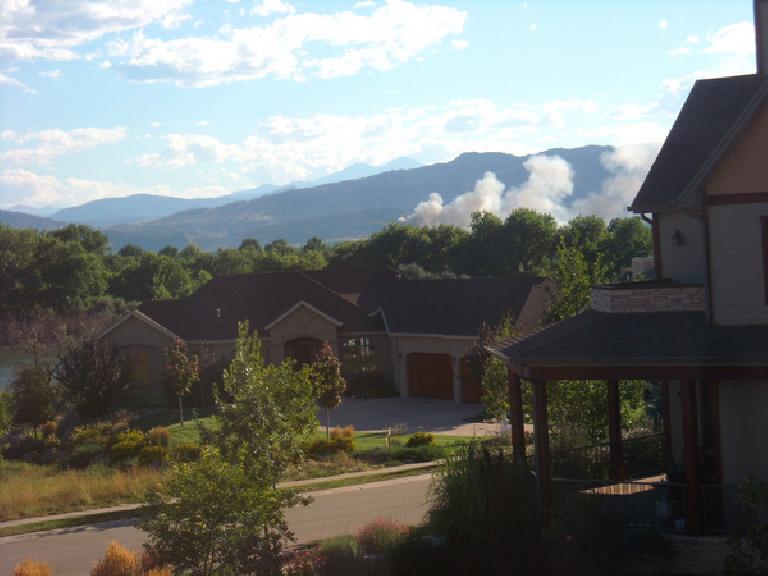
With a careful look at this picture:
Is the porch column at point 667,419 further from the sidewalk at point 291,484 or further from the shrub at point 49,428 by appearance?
the shrub at point 49,428

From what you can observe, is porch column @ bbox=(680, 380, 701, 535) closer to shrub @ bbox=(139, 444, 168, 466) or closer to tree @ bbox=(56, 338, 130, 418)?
shrub @ bbox=(139, 444, 168, 466)

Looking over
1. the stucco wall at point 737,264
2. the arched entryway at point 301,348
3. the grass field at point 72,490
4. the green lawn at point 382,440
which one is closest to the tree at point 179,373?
the green lawn at point 382,440

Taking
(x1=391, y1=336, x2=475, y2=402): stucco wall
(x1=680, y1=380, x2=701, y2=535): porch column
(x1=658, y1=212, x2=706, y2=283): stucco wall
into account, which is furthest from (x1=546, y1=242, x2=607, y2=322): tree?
(x1=391, y1=336, x2=475, y2=402): stucco wall

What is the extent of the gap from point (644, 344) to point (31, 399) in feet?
87.5

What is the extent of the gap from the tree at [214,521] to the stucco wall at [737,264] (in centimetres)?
822

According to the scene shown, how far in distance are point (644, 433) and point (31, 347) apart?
104 ft

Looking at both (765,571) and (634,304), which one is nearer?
(765,571)

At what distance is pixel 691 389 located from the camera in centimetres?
1515

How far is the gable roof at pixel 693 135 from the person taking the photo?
20391 mm

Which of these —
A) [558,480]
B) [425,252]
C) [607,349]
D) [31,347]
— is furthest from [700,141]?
[425,252]

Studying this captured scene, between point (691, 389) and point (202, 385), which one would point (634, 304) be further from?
point (202, 385)

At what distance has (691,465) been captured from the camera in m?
14.9

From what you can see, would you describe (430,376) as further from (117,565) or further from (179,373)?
(117,565)

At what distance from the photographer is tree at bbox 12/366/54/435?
3641cm
